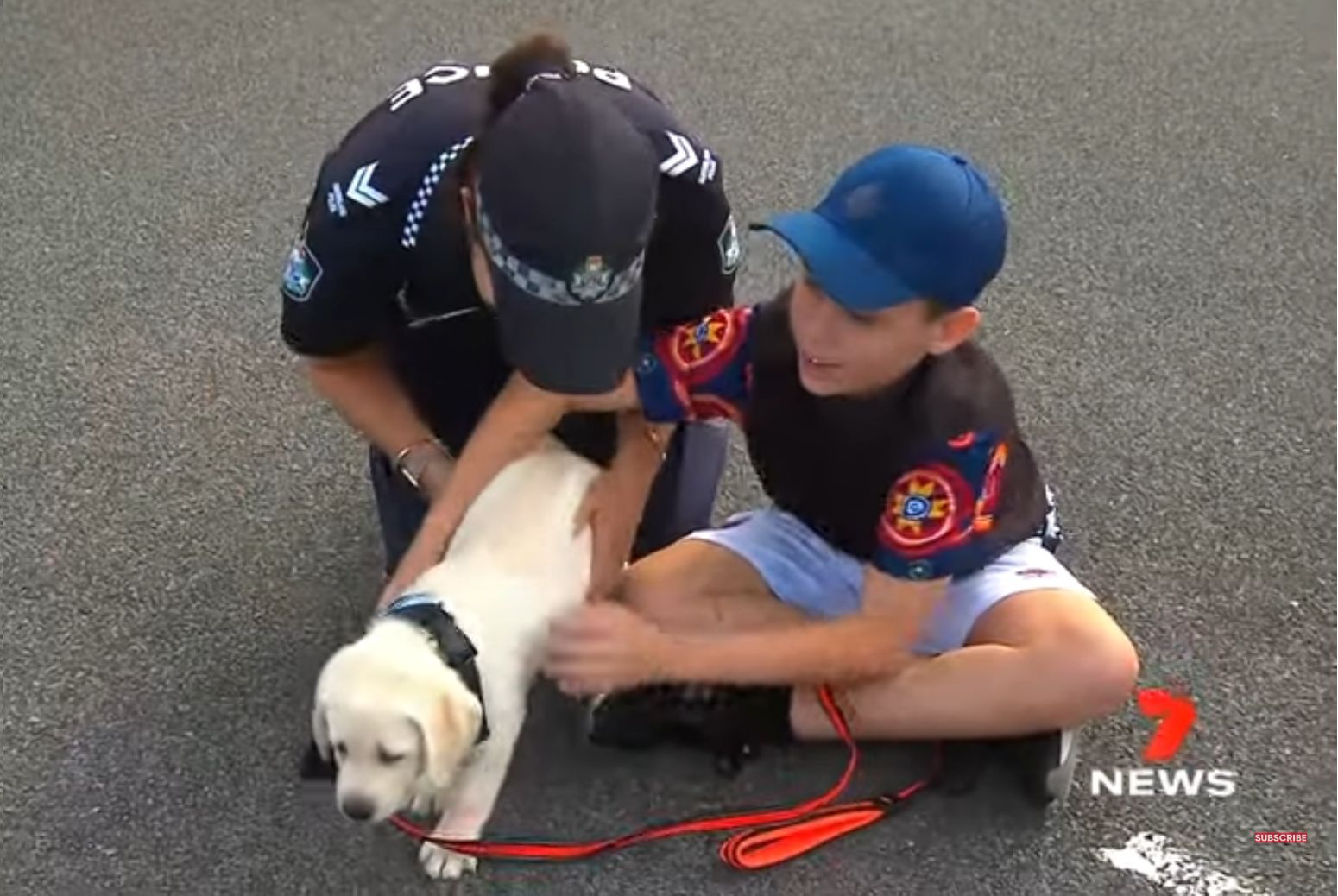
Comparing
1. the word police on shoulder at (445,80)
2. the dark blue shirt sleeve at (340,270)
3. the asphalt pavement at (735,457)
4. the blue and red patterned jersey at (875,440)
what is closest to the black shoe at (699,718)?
the asphalt pavement at (735,457)

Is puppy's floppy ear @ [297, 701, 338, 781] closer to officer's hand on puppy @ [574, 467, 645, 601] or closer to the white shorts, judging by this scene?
officer's hand on puppy @ [574, 467, 645, 601]

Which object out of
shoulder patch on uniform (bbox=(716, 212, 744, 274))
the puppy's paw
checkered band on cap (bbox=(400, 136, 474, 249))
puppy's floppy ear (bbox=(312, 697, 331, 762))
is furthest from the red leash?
checkered band on cap (bbox=(400, 136, 474, 249))

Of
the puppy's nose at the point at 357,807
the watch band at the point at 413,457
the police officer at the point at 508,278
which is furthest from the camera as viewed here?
the watch band at the point at 413,457

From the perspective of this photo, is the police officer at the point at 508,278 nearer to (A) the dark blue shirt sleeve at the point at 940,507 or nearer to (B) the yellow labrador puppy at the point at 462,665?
(B) the yellow labrador puppy at the point at 462,665

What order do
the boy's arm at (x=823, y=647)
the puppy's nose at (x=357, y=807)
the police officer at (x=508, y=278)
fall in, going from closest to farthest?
the police officer at (x=508, y=278), the puppy's nose at (x=357, y=807), the boy's arm at (x=823, y=647)

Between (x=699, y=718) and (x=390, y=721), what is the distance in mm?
324

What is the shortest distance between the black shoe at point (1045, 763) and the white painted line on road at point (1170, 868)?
6cm

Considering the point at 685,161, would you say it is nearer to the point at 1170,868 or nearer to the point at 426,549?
the point at 426,549

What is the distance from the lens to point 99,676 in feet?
4.89

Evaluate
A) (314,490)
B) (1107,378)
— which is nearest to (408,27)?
(314,490)

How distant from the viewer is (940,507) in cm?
126

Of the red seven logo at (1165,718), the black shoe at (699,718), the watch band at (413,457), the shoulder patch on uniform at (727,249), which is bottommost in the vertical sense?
the black shoe at (699,718)

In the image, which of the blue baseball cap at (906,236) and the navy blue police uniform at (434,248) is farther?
the navy blue police uniform at (434,248)

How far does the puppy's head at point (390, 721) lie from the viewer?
3.83 feet
